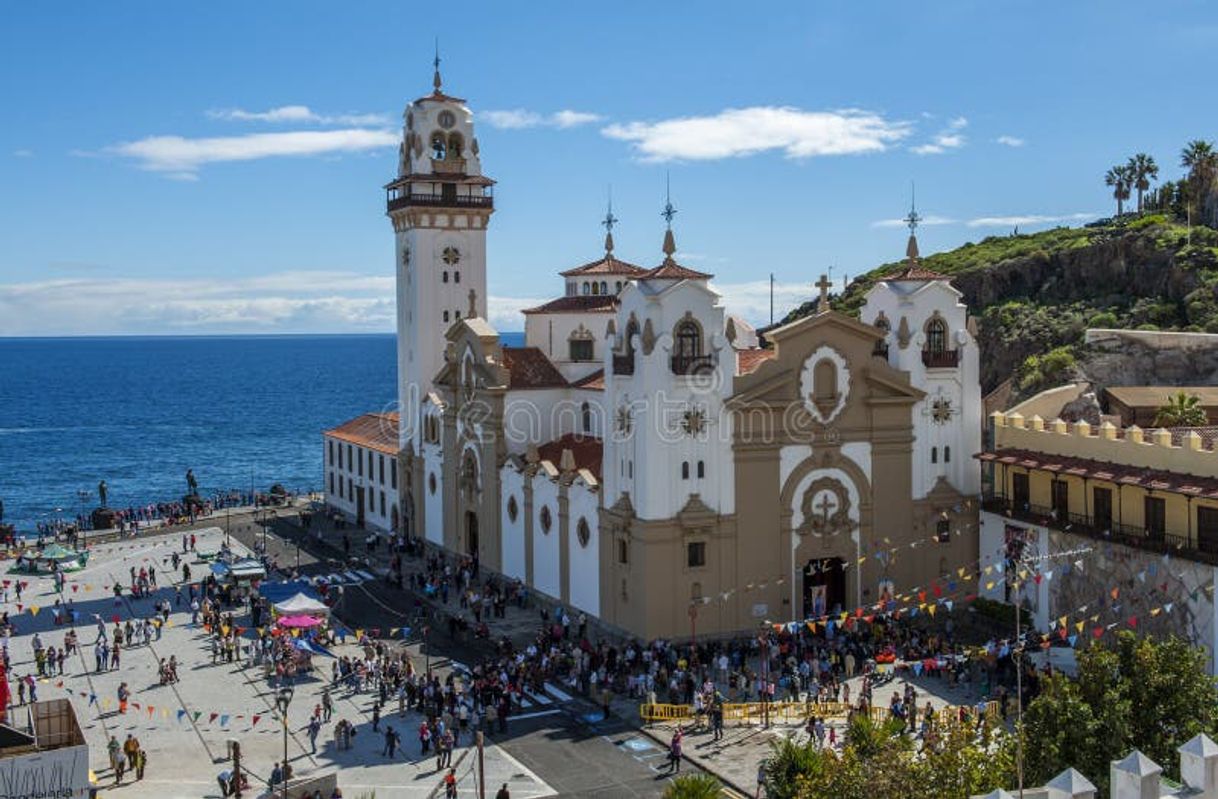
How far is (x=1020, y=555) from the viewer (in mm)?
49188

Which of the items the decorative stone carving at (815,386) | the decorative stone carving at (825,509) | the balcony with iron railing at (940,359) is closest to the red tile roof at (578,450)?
the decorative stone carving at (825,509)

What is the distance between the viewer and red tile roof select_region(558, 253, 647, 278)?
65.8 meters

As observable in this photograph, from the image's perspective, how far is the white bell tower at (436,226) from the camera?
224 feet

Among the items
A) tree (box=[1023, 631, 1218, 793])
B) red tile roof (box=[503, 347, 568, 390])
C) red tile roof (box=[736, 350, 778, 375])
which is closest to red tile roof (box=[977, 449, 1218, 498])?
red tile roof (box=[736, 350, 778, 375])

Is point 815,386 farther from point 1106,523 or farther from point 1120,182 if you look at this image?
point 1120,182

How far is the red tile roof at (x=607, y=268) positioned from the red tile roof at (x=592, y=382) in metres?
6.31

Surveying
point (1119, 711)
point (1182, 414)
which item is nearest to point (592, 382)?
point (1182, 414)

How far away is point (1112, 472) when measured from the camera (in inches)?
1763

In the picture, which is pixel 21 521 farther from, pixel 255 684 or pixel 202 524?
pixel 255 684

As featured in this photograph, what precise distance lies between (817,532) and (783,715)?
1108 centimetres

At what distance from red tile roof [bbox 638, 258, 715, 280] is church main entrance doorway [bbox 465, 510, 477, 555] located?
18.8m

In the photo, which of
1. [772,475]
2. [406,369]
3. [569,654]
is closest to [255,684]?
[569,654]

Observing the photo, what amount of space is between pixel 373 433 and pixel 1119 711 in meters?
55.8

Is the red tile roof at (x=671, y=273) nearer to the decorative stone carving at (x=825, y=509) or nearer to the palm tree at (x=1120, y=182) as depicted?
the decorative stone carving at (x=825, y=509)
